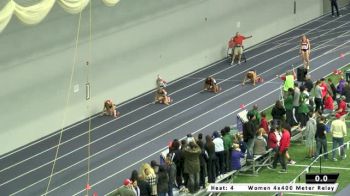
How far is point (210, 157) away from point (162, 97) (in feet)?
29.9

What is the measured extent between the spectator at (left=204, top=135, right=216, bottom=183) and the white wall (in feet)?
24.5

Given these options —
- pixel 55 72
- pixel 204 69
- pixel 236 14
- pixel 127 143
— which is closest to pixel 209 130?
pixel 127 143

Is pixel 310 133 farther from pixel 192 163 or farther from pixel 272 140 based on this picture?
pixel 192 163

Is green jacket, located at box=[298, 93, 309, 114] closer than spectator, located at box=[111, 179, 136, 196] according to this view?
No

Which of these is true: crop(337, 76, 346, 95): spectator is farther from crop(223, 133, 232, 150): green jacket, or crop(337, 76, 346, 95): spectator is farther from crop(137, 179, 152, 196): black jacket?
crop(137, 179, 152, 196): black jacket

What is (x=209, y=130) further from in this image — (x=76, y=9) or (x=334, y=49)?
(x=334, y=49)

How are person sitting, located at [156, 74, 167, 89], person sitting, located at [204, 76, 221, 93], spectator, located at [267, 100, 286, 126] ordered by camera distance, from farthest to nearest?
person sitting, located at [156, 74, 167, 89], person sitting, located at [204, 76, 221, 93], spectator, located at [267, 100, 286, 126]

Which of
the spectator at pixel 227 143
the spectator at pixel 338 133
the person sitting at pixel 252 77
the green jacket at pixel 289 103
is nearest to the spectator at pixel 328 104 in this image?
the green jacket at pixel 289 103

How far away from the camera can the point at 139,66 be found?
33844 mm

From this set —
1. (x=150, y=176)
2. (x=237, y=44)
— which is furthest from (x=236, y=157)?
(x=237, y=44)

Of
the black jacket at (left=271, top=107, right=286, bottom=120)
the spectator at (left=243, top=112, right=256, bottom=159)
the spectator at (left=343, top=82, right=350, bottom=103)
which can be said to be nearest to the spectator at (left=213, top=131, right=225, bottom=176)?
the spectator at (left=243, top=112, right=256, bottom=159)

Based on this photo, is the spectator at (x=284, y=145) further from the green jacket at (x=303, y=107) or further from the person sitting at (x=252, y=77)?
the person sitting at (x=252, y=77)

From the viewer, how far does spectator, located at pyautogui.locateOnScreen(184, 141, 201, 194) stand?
2336cm

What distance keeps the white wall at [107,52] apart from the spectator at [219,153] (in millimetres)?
7358
